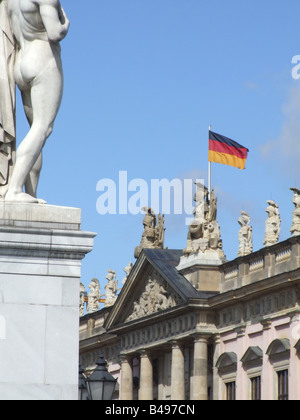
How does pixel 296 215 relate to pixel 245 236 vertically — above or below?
below

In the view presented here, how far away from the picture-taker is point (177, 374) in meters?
63.6

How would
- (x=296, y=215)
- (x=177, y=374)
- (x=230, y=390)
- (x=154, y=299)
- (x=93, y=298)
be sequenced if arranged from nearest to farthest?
(x=296, y=215), (x=230, y=390), (x=177, y=374), (x=154, y=299), (x=93, y=298)

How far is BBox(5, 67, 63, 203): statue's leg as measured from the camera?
1124cm

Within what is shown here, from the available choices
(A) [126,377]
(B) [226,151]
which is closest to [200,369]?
(B) [226,151]

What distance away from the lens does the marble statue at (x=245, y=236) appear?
194ft

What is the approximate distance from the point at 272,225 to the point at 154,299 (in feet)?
45.3

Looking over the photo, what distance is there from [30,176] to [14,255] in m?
0.99

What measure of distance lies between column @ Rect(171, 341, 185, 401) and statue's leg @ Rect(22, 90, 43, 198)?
171ft

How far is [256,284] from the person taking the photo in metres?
56.1

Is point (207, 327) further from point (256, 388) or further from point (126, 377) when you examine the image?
point (126, 377)

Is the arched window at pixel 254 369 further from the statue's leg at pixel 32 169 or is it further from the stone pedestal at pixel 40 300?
the stone pedestal at pixel 40 300

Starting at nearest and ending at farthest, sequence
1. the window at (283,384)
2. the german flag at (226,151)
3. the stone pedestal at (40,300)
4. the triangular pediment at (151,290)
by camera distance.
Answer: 1. the stone pedestal at (40,300)
2. the window at (283,384)
3. the german flag at (226,151)
4. the triangular pediment at (151,290)

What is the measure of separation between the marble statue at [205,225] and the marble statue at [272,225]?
7413mm

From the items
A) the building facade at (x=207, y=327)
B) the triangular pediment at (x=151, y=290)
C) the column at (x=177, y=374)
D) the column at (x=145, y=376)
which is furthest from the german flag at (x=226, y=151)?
the column at (x=145, y=376)
